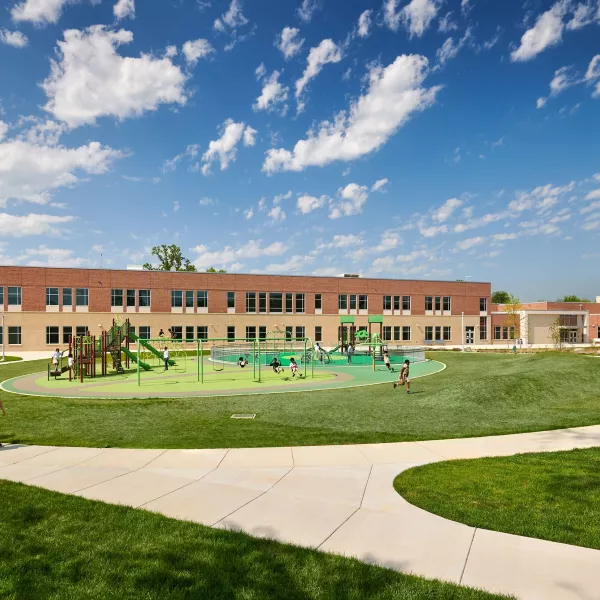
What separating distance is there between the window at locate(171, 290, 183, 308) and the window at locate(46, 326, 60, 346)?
13573 millimetres

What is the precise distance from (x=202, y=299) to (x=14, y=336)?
71.5ft

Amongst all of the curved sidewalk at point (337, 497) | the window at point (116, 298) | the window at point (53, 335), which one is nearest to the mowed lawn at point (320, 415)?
the curved sidewalk at point (337, 497)

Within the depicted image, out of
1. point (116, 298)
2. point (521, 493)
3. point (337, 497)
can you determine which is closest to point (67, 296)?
point (116, 298)

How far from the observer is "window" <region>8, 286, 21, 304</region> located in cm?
5091

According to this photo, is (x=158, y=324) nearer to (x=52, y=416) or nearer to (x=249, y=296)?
(x=249, y=296)

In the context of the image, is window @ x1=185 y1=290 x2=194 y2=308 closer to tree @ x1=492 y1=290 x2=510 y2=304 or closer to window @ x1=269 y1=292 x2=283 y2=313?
window @ x1=269 y1=292 x2=283 y2=313

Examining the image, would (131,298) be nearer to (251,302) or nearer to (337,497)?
(251,302)

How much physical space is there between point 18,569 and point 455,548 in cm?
579

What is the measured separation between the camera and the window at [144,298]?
55.3 meters

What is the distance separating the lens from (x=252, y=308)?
6003 centimetres

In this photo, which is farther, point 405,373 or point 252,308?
point 252,308

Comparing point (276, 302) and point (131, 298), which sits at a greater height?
point (131, 298)

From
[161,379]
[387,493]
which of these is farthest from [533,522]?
[161,379]

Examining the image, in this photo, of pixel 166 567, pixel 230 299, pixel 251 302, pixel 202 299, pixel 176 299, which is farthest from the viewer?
pixel 251 302
